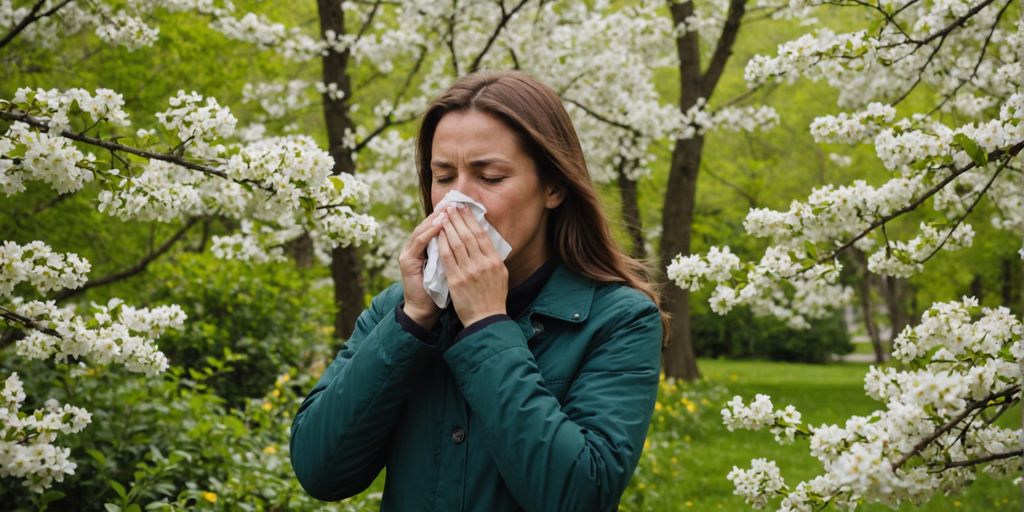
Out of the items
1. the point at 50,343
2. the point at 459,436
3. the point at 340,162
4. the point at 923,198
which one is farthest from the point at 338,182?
the point at 340,162

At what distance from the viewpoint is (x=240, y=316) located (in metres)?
Result: 7.72

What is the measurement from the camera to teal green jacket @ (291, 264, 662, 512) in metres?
1.76

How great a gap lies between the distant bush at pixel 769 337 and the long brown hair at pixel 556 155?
29389mm

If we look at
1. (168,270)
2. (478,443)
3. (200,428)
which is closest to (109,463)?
(200,428)

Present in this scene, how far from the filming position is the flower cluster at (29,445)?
7.73ft

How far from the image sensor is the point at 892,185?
3.35 meters

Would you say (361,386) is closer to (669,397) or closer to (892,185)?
(892,185)

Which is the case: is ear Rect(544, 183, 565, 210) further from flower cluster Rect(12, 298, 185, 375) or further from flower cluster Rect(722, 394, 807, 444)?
flower cluster Rect(12, 298, 185, 375)

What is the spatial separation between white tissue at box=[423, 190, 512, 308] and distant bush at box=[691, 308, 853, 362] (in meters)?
29.7

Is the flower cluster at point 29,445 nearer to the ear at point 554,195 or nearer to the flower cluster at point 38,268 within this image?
the flower cluster at point 38,268

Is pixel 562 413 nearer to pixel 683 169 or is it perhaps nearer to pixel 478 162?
pixel 478 162

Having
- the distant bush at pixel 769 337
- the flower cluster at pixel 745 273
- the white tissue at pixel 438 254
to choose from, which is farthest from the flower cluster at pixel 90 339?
the distant bush at pixel 769 337

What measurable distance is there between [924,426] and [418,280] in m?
1.09

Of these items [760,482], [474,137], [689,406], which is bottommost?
[689,406]
